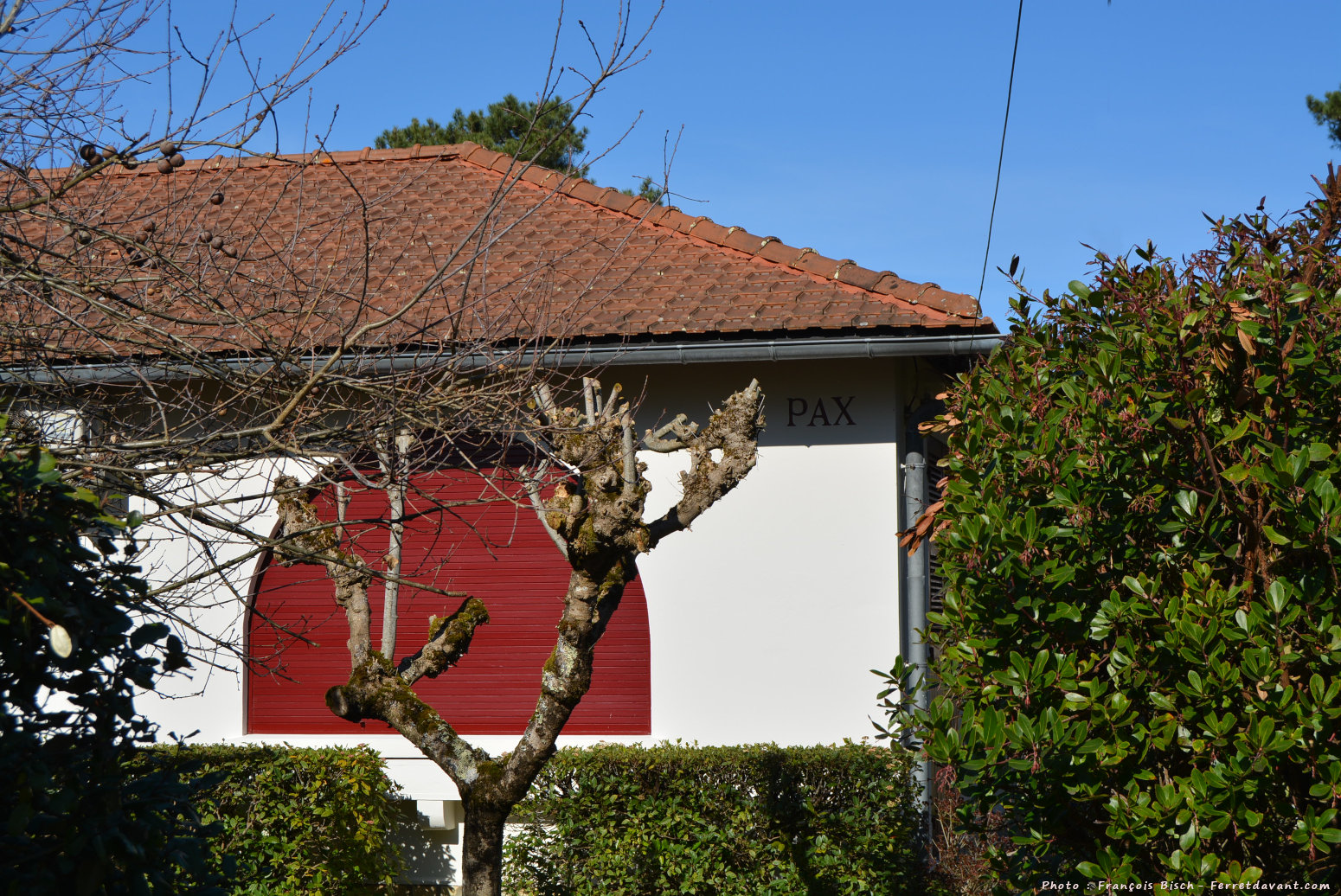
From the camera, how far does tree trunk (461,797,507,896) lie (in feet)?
16.0

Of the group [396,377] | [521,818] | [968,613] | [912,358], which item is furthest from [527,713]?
[968,613]

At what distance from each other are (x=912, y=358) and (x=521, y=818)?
166 inches

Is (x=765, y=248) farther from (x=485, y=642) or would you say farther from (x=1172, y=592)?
(x=1172, y=592)

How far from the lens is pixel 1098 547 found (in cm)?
338

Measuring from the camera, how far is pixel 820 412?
7.95m

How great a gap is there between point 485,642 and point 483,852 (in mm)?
3606

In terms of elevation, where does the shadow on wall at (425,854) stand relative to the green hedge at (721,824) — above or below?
below

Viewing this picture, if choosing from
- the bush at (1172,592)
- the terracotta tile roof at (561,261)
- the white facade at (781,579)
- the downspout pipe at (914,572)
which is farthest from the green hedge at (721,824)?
the bush at (1172,592)

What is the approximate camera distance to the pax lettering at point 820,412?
25.9 ft

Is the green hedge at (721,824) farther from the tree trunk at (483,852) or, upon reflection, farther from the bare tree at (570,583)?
the tree trunk at (483,852)

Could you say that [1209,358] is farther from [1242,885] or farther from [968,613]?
[1242,885]

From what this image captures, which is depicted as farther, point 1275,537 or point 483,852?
point 483,852

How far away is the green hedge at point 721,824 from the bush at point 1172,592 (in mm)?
2954

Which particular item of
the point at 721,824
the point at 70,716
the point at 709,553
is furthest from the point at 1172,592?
the point at 709,553
